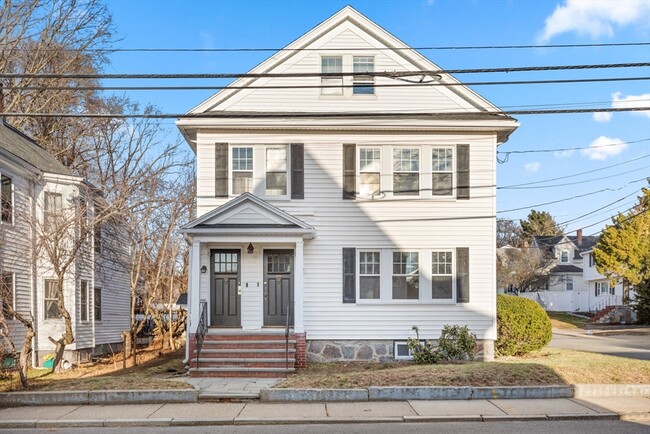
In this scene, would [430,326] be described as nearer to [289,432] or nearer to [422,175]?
[422,175]

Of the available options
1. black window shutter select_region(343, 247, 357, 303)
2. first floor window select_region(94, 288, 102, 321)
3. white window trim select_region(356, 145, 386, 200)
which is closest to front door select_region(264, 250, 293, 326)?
black window shutter select_region(343, 247, 357, 303)

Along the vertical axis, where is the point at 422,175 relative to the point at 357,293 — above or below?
above

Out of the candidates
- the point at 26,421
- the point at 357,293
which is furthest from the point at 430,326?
the point at 26,421

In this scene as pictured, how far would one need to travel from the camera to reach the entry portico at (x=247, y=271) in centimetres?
1480

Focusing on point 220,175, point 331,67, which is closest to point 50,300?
point 220,175

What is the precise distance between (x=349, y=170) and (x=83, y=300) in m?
11.6

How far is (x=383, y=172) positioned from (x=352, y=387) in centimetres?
673

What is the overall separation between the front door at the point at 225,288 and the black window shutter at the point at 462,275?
5.86 m

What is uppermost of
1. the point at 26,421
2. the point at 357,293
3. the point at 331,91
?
the point at 331,91

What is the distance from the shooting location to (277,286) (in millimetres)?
15664

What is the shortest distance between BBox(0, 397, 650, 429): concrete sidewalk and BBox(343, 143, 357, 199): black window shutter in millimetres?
6576

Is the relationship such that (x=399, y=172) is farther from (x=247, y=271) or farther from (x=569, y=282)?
(x=569, y=282)

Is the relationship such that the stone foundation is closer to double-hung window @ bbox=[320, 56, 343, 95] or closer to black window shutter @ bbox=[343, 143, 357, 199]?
black window shutter @ bbox=[343, 143, 357, 199]

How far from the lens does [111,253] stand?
24078 millimetres
